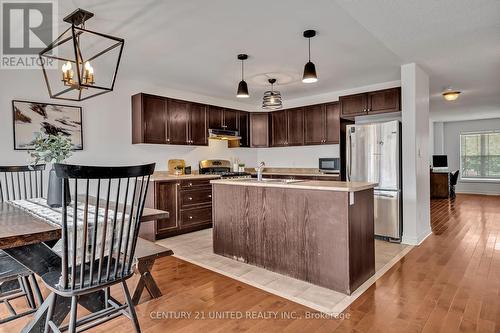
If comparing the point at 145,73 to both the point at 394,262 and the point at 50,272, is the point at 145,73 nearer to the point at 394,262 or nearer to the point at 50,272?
the point at 50,272

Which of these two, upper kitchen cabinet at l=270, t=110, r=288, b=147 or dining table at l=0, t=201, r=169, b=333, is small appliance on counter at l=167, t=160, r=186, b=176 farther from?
dining table at l=0, t=201, r=169, b=333

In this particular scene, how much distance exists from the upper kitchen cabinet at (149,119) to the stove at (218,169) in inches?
43.1

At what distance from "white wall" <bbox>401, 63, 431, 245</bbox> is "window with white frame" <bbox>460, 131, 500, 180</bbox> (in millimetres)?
6950

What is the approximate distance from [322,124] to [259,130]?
146 cm

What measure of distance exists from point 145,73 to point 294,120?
9.78 feet

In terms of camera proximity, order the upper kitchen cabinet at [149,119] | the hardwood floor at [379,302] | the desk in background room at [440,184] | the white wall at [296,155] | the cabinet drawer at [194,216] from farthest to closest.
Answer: the desk in background room at [440,184] < the white wall at [296,155] < the cabinet drawer at [194,216] < the upper kitchen cabinet at [149,119] < the hardwood floor at [379,302]

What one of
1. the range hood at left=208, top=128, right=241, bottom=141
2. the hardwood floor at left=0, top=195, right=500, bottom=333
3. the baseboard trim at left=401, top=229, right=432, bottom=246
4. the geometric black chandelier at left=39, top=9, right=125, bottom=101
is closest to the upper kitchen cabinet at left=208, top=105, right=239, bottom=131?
the range hood at left=208, top=128, right=241, bottom=141

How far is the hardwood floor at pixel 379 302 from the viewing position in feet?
6.78

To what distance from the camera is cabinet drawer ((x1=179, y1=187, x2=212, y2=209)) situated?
15.5 ft

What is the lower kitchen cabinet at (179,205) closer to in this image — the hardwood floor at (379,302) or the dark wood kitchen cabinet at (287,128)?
the hardwood floor at (379,302)

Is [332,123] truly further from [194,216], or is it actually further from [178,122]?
[194,216]

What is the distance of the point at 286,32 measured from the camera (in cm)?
305

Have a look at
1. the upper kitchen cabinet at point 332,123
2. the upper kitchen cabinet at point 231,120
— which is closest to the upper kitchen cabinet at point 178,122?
the upper kitchen cabinet at point 231,120

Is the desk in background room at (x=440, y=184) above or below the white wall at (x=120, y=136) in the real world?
below
